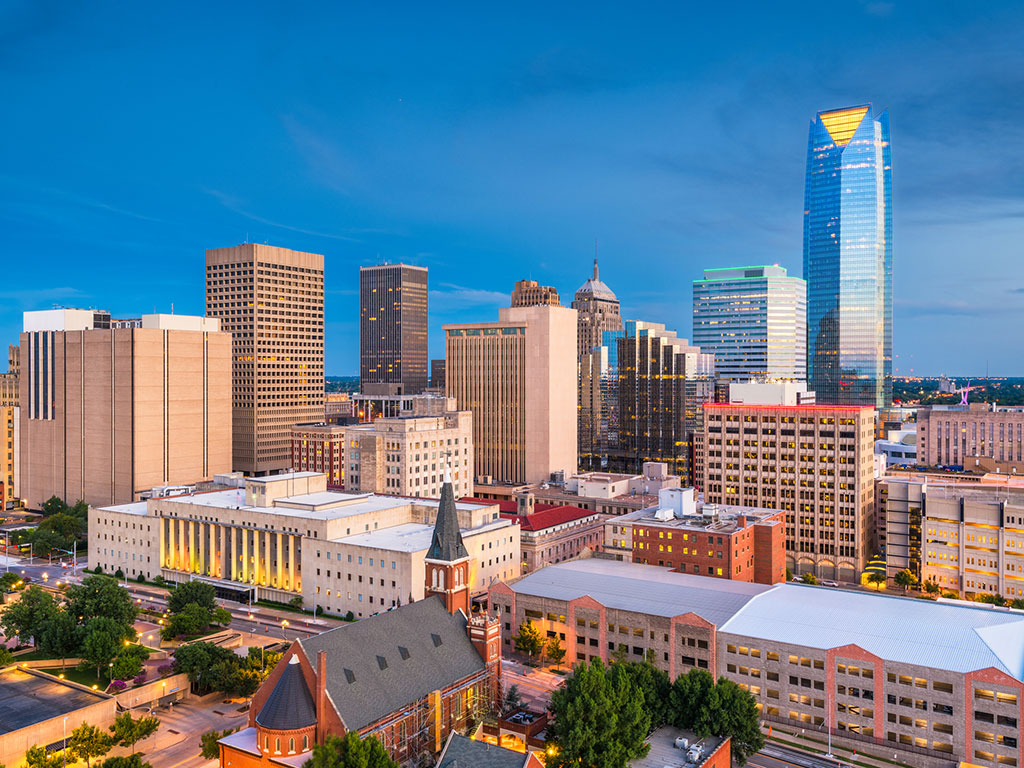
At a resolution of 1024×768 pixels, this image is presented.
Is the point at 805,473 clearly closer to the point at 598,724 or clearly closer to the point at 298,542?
the point at 298,542

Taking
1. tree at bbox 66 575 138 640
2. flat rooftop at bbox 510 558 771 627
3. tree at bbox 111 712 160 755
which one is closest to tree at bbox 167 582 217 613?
tree at bbox 66 575 138 640

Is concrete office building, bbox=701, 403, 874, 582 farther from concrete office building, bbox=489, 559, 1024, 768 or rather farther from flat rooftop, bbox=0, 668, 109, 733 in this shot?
flat rooftop, bbox=0, 668, 109, 733

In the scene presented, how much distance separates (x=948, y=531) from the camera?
15012cm

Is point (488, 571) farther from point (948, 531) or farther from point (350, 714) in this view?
point (948, 531)

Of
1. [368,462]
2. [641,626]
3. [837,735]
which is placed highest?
[368,462]

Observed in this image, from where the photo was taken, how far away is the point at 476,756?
6794cm

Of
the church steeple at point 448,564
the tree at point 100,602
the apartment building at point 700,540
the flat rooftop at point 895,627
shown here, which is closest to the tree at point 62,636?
the tree at point 100,602

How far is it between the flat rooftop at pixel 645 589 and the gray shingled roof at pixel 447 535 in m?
27.9

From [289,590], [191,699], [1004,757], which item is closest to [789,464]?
[1004,757]

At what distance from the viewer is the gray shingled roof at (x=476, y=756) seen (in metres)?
67.0

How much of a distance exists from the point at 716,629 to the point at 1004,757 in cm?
3214

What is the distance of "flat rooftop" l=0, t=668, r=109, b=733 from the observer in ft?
274

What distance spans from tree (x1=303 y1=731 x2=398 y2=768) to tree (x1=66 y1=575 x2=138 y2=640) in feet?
192

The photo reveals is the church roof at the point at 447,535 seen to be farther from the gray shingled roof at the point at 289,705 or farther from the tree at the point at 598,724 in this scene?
the gray shingled roof at the point at 289,705
